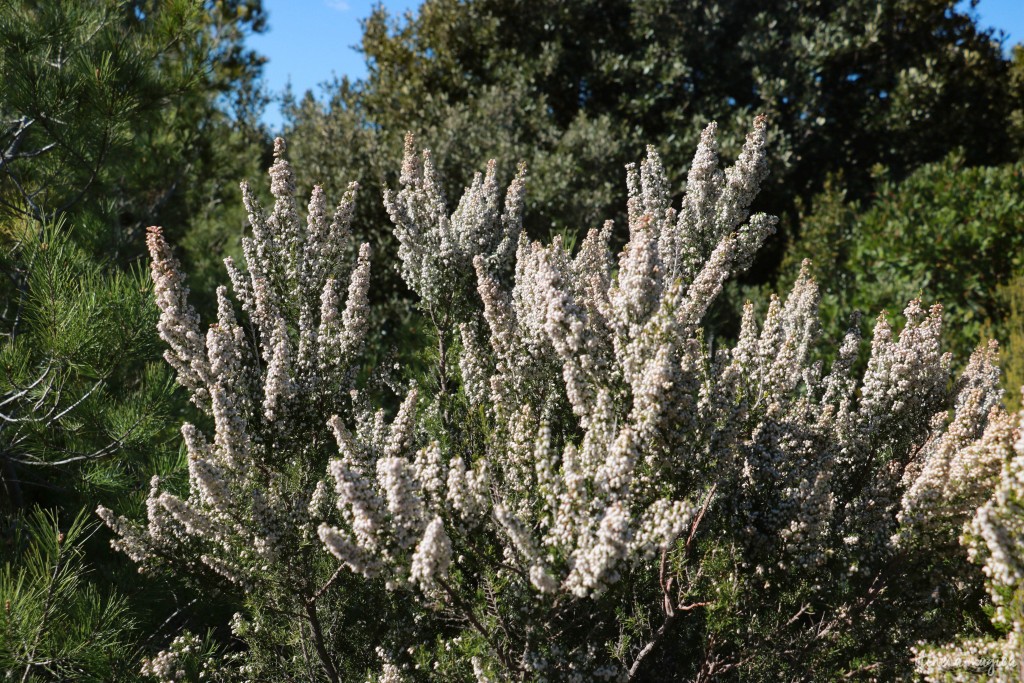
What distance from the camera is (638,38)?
10086 mm

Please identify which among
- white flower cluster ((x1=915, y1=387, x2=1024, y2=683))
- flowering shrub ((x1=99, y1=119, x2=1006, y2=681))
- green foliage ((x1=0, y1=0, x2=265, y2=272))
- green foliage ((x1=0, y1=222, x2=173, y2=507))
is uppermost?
green foliage ((x1=0, y1=0, x2=265, y2=272))

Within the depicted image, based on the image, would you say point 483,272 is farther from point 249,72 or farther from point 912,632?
point 249,72

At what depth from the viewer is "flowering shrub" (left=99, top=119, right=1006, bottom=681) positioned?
101 inches

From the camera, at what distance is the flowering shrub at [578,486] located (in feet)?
8.38

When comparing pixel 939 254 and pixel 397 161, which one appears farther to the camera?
pixel 397 161

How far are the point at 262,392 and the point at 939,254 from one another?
24.3 feet

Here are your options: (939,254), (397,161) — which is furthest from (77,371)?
(939,254)

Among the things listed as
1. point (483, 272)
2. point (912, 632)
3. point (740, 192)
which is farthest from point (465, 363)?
point (912, 632)

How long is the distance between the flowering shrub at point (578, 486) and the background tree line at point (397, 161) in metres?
0.66

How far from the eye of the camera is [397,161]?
8711mm

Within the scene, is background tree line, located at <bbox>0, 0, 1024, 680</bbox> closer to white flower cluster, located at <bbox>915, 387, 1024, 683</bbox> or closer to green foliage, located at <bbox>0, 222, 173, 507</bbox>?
green foliage, located at <bbox>0, 222, 173, 507</bbox>

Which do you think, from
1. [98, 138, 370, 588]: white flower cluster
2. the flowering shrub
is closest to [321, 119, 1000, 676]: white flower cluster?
the flowering shrub

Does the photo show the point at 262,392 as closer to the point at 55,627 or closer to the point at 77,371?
the point at 77,371

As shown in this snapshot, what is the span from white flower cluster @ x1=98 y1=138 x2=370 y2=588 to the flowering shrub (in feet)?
0.05
